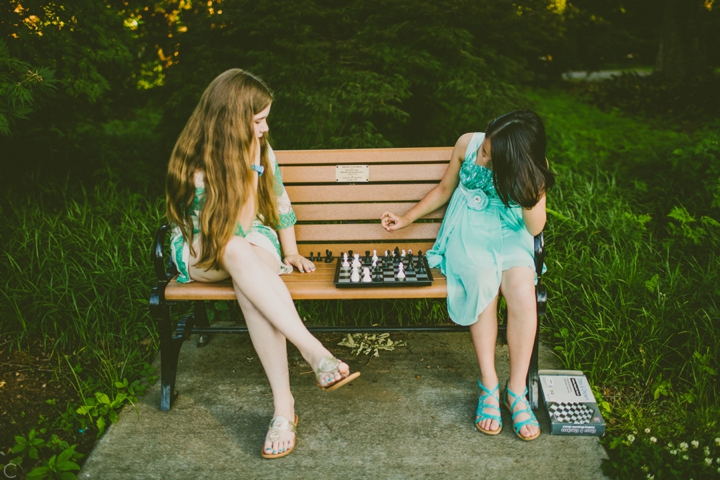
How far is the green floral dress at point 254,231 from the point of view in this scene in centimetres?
255

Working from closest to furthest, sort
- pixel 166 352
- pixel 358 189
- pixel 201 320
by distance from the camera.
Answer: pixel 166 352 → pixel 358 189 → pixel 201 320

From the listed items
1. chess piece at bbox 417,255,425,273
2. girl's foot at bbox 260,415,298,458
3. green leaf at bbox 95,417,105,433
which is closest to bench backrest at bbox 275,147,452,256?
chess piece at bbox 417,255,425,273

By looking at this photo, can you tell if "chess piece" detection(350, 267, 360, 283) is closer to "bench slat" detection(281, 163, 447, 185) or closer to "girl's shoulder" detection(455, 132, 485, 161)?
"bench slat" detection(281, 163, 447, 185)

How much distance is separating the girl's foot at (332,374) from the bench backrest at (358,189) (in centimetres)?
101

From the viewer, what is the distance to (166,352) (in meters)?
2.69

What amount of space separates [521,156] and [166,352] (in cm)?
199

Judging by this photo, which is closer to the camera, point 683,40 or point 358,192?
point 358,192

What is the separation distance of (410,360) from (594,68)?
426 inches

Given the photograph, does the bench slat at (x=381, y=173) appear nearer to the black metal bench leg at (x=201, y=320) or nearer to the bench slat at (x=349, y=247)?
the bench slat at (x=349, y=247)

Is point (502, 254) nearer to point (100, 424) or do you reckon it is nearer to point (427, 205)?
point (427, 205)

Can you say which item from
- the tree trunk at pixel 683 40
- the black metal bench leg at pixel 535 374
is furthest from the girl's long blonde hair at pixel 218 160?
the tree trunk at pixel 683 40

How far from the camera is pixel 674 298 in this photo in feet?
10.6

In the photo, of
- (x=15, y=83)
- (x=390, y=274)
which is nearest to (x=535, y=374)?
(x=390, y=274)

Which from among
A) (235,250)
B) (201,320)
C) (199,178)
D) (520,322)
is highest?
(199,178)
